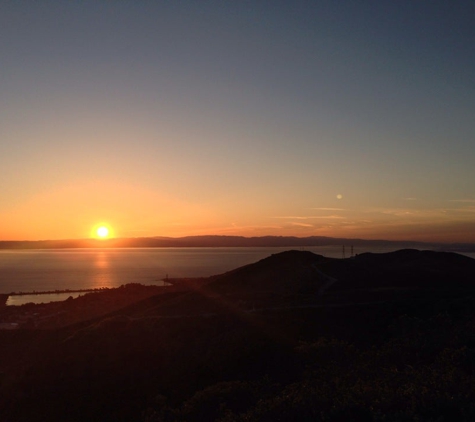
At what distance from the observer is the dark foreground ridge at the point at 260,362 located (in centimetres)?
1462

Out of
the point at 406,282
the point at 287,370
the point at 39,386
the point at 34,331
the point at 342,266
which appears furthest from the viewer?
the point at 342,266

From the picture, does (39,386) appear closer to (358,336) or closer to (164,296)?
(358,336)

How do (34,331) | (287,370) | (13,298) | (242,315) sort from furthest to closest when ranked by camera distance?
(13,298), (34,331), (242,315), (287,370)

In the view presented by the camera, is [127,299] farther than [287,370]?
Yes

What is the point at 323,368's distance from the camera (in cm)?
2069

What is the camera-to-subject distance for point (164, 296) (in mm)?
55000

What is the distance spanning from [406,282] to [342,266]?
11.9 meters

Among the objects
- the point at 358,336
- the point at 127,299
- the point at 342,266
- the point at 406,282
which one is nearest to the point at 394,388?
the point at 358,336

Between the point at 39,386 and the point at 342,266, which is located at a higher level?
the point at 342,266

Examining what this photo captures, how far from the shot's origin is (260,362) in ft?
80.3

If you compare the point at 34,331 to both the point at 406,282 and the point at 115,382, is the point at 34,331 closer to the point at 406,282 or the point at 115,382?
the point at 115,382

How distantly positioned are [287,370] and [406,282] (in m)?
32.7

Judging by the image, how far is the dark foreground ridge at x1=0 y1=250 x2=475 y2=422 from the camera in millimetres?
14625

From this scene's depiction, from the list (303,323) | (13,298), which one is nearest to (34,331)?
(303,323)
